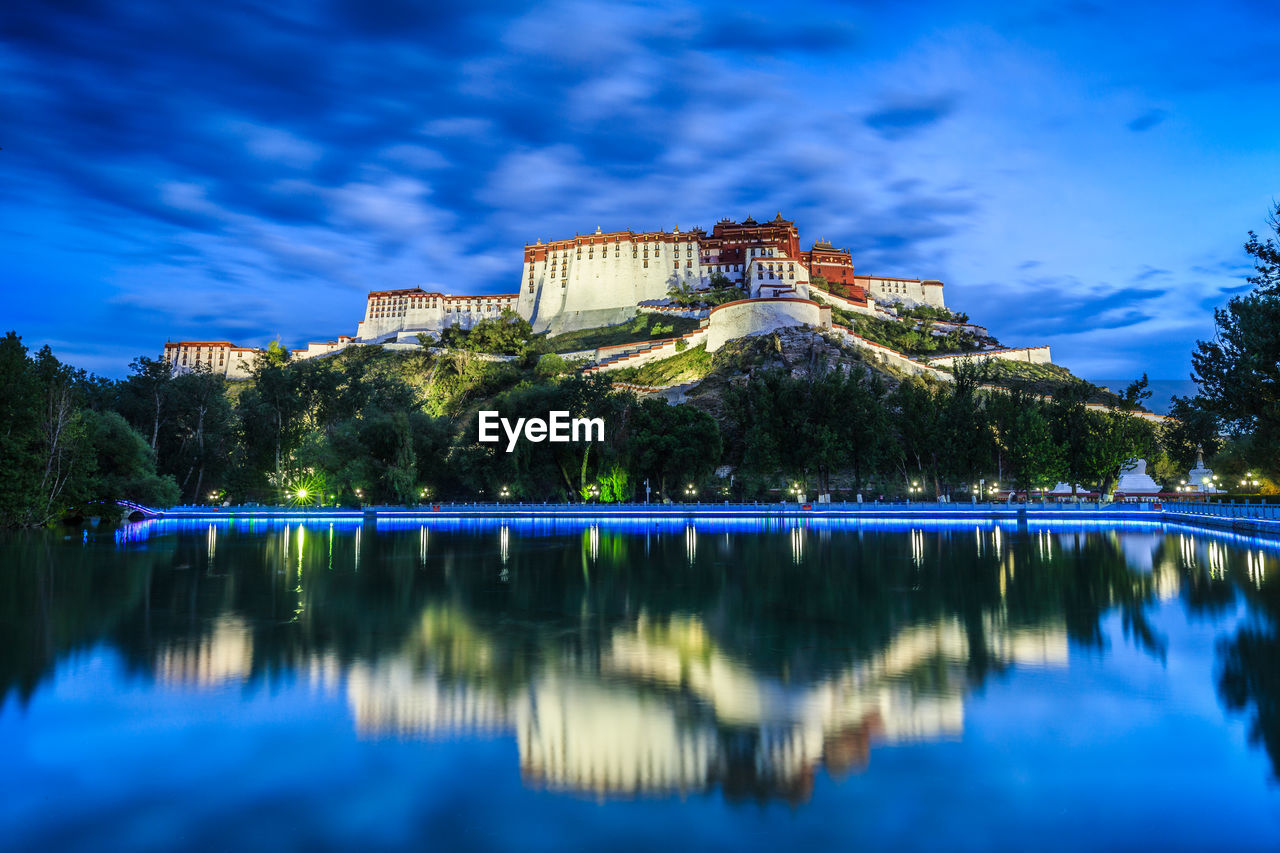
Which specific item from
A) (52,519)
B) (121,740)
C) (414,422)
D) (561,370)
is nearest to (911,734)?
(121,740)

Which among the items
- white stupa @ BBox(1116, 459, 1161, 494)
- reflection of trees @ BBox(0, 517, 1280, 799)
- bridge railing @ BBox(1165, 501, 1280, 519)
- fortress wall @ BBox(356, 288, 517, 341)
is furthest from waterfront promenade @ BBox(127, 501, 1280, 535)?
fortress wall @ BBox(356, 288, 517, 341)

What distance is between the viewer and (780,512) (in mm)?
36562

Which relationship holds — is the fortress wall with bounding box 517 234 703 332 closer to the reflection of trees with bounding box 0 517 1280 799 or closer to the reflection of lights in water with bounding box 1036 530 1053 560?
the reflection of lights in water with bounding box 1036 530 1053 560

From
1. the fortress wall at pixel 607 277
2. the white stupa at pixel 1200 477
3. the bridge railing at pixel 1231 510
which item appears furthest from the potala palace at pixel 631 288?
the bridge railing at pixel 1231 510

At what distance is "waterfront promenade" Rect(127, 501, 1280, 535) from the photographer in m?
32.7

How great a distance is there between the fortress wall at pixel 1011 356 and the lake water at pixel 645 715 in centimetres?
6207

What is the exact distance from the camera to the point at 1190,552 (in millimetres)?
20297

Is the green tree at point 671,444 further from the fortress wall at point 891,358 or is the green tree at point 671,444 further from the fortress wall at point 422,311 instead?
the fortress wall at point 422,311

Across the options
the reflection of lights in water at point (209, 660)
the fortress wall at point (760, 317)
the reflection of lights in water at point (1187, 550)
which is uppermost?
the fortress wall at point (760, 317)

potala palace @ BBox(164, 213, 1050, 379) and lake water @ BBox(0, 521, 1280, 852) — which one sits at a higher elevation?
potala palace @ BBox(164, 213, 1050, 379)

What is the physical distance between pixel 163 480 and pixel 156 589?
25.1 metres

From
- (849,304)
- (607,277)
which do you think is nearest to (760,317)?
(849,304)

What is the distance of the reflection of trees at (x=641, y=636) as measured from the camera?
6562mm

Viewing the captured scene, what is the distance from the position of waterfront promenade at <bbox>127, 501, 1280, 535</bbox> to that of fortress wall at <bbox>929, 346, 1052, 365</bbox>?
38.2m
